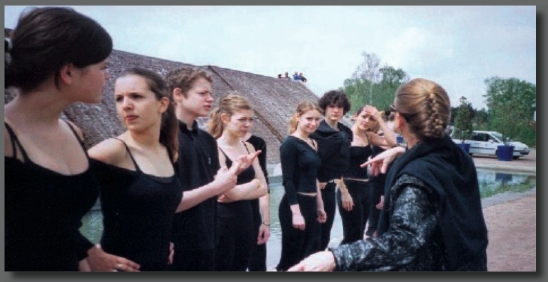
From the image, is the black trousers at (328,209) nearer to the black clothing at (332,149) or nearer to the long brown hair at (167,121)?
the black clothing at (332,149)

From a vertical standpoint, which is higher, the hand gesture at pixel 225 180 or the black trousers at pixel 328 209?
the hand gesture at pixel 225 180

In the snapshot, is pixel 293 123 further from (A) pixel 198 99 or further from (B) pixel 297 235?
(A) pixel 198 99

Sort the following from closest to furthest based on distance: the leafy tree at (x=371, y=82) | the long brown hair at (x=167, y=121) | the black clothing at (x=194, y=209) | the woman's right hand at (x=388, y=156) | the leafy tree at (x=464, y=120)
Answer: the long brown hair at (x=167, y=121)
the black clothing at (x=194, y=209)
the woman's right hand at (x=388, y=156)
the leafy tree at (x=464, y=120)
the leafy tree at (x=371, y=82)

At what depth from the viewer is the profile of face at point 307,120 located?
9.44 feet

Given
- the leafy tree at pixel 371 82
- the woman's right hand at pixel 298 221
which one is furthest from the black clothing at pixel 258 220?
the leafy tree at pixel 371 82

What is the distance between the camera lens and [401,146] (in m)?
2.55

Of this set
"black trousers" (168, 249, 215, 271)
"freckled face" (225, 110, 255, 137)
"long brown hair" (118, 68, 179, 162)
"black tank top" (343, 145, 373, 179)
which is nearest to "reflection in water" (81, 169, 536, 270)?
"black tank top" (343, 145, 373, 179)

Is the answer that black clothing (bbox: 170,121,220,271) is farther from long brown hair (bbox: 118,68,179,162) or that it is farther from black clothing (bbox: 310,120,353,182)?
black clothing (bbox: 310,120,353,182)

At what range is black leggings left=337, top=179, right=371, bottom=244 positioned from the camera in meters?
3.04

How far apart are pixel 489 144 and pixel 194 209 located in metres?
1.65

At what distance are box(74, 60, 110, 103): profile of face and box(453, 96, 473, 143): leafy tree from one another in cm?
161

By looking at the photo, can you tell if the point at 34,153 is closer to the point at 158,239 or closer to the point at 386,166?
the point at 158,239

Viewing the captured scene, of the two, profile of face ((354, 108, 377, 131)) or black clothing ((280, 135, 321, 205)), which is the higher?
profile of face ((354, 108, 377, 131))

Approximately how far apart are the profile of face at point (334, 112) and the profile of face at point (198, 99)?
0.79m
